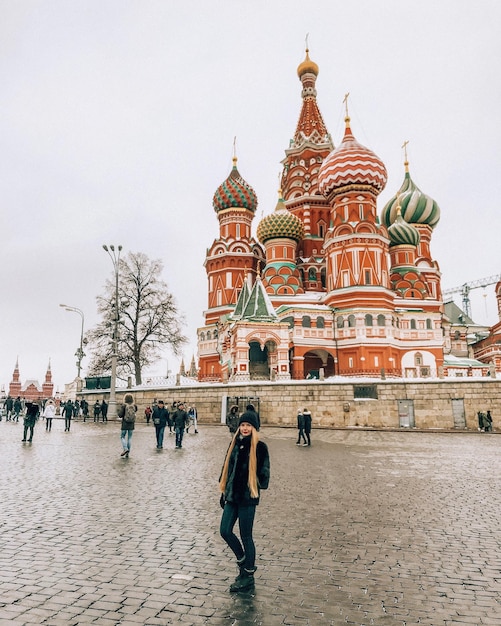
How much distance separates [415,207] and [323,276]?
12773 mm

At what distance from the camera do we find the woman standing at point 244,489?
414 cm

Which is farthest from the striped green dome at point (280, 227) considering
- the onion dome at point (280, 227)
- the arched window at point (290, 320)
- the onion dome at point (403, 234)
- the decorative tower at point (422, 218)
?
the decorative tower at point (422, 218)

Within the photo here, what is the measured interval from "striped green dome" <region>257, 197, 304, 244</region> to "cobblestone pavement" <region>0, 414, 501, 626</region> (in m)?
35.3

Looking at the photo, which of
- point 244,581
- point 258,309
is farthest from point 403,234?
point 244,581

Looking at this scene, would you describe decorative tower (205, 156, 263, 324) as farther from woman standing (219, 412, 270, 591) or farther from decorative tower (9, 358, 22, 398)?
decorative tower (9, 358, 22, 398)

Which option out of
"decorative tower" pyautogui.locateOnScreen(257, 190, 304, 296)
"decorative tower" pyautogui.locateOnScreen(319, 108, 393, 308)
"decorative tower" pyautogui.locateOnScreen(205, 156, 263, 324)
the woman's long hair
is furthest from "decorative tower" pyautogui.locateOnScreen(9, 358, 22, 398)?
the woman's long hair

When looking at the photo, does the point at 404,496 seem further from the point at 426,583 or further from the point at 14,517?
the point at 14,517

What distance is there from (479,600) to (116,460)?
906 centimetres

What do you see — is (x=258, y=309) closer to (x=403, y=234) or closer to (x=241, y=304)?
(x=241, y=304)

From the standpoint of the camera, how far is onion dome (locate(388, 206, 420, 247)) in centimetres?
4556

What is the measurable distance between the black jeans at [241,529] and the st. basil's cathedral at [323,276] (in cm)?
2629

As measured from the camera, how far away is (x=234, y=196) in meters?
48.0

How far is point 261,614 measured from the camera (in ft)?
11.5

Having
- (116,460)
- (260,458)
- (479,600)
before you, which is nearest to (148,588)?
(260,458)
